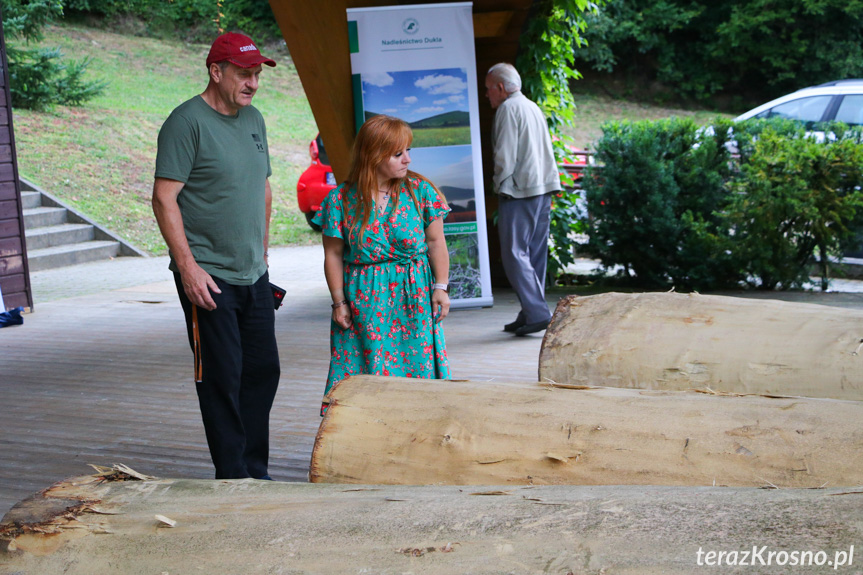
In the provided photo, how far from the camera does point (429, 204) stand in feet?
11.1

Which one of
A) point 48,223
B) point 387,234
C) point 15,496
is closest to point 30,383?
point 15,496

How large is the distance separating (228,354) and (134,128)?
16.2 meters

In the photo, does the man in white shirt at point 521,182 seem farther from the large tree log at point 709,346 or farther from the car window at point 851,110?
the car window at point 851,110

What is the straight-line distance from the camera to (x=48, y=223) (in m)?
11.9

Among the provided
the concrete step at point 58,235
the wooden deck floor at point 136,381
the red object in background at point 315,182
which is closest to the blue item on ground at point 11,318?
the wooden deck floor at point 136,381

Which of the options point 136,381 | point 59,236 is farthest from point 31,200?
point 136,381

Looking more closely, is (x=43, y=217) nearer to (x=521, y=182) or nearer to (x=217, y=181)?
(x=521, y=182)

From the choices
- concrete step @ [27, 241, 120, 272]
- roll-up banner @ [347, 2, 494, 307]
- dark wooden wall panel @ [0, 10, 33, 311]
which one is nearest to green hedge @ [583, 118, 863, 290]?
roll-up banner @ [347, 2, 494, 307]

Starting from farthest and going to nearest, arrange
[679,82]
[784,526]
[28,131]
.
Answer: [679,82] < [28,131] < [784,526]

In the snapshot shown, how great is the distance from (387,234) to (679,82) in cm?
2651

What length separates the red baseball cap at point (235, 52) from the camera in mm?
2947

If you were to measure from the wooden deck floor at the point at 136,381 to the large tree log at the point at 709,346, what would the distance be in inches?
52.7

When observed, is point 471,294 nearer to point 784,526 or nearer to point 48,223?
point 784,526

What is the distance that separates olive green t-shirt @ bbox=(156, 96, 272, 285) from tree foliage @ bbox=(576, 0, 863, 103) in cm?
2448
